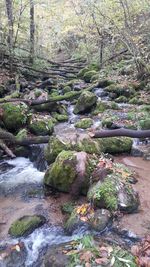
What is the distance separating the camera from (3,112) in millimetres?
9258

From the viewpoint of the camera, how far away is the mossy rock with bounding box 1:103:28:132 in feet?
30.3

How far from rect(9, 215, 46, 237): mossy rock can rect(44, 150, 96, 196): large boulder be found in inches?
36.3

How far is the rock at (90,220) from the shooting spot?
16.0ft

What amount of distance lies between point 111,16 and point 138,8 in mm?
1314

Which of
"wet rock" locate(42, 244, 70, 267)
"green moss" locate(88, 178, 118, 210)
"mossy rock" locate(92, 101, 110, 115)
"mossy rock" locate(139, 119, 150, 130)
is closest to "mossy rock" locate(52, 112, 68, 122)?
"mossy rock" locate(92, 101, 110, 115)

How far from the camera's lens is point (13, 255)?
464cm

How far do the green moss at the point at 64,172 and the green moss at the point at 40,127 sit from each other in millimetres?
2995

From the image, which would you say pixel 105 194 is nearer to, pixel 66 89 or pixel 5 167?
pixel 5 167

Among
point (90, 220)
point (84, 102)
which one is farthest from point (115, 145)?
point (84, 102)

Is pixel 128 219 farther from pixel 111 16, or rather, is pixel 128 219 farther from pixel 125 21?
pixel 111 16

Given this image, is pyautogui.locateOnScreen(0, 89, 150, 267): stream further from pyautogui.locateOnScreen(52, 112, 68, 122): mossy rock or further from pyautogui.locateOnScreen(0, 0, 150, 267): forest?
pyautogui.locateOnScreen(52, 112, 68, 122): mossy rock

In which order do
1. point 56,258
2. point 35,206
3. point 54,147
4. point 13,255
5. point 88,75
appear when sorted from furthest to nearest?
point 88,75 < point 54,147 < point 35,206 < point 13,255 < point 56,258

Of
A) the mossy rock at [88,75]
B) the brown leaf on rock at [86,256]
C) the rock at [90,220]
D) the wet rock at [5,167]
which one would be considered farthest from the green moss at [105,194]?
the mossy rock at [88,75]

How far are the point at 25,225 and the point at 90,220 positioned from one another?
3.61 feet
